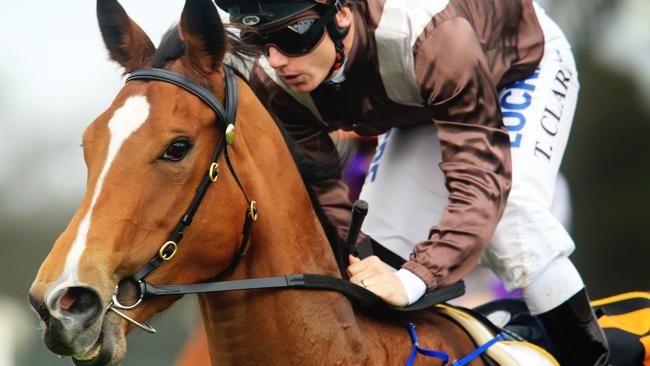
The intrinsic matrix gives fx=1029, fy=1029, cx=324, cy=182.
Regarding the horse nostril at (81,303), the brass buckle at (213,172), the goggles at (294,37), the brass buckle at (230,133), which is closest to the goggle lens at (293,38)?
the goggles at (294,37)

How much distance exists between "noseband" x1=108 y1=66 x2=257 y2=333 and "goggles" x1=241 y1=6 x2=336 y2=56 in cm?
36

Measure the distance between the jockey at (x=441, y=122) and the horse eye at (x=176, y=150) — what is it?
52cm

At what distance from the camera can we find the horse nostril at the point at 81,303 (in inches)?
104

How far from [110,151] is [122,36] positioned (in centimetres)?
51

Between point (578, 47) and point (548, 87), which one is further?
point (578, 47)

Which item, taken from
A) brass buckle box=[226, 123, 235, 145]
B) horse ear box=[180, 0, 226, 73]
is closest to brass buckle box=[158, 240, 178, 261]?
brass buckle box=[226, 123, 235, 145]

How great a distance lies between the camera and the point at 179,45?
10.2 ft

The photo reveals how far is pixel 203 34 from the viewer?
3047 mm

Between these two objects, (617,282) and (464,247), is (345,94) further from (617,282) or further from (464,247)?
(617,282)

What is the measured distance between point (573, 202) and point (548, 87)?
9137 mm

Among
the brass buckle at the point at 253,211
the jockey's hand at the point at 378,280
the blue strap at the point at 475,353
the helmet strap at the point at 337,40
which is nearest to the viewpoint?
the brass buckle at the point at 253,211

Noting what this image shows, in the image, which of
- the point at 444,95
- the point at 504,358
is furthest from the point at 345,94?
the point at 504,358

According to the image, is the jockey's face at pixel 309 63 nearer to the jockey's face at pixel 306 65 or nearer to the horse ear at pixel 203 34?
the jockey's face at pixel 306 65

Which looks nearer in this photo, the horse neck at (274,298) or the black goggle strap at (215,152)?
the black goggle strap at (215,152)
